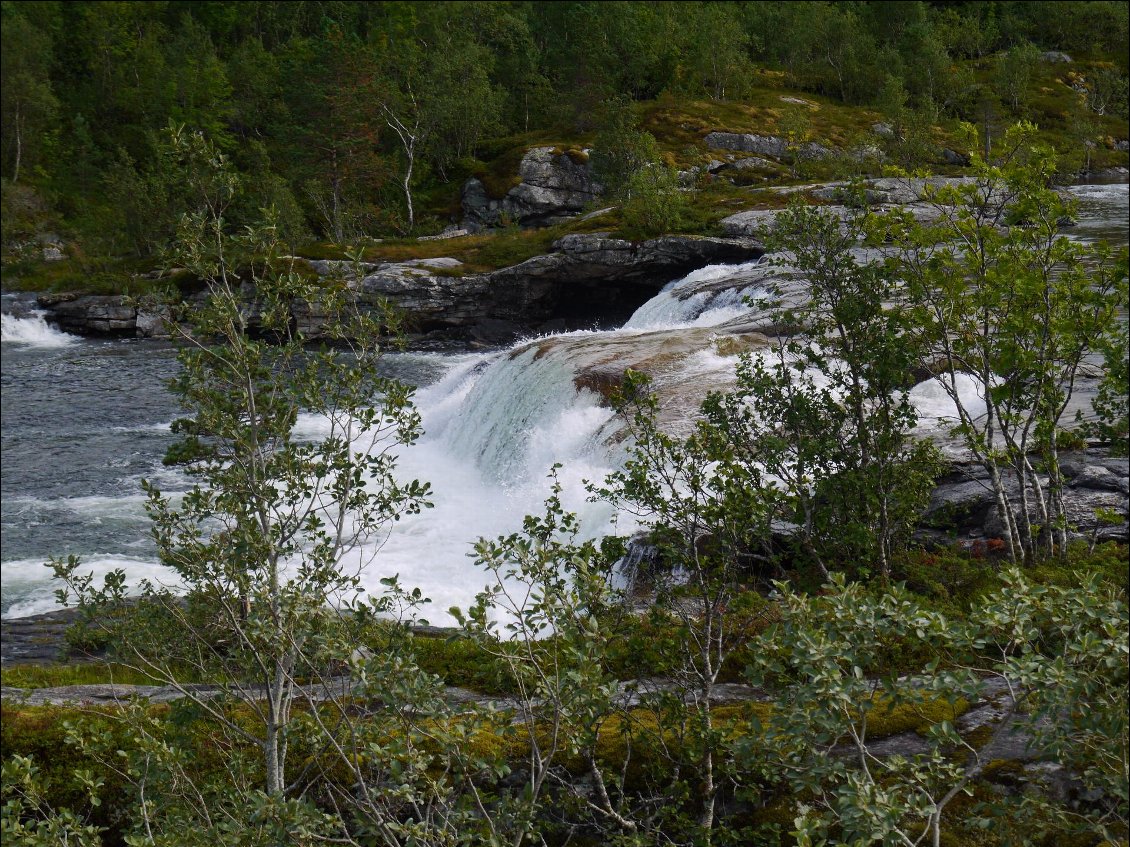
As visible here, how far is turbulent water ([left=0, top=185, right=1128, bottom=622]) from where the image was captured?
60.0 feet

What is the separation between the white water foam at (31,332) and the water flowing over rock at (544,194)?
81.2 feet

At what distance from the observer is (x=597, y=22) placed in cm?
7369

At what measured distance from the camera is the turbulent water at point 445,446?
18281mm

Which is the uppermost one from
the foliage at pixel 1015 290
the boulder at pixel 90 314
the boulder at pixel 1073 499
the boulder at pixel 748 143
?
the boulder at pixel 748 143

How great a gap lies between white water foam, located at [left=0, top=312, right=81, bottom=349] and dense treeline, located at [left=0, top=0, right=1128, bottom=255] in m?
9.66

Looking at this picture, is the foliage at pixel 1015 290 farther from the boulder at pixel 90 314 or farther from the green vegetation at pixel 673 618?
the boulder at pixel 90 314

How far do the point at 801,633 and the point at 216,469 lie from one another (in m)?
4.38

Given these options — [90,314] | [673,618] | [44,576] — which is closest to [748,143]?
[90,314]

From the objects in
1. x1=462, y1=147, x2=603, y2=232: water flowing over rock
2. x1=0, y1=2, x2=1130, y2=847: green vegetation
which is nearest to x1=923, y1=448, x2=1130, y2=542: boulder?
x1=0, y1=2, x2=1130, y2=847: green vegetation

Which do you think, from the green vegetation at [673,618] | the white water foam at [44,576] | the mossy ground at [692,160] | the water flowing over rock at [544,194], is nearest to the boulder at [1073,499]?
the green vegetation at [673,618]

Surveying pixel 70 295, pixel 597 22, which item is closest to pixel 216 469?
pixel 70 295

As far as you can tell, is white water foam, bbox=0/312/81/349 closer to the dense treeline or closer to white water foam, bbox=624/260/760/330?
Result: the dense treeline

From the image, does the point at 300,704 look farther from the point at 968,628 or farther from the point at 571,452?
the point at 571,452

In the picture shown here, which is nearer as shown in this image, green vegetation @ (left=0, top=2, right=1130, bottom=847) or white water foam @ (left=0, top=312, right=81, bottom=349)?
green vegetation @ (left=0, top=2, right=1130, bottom=847)
